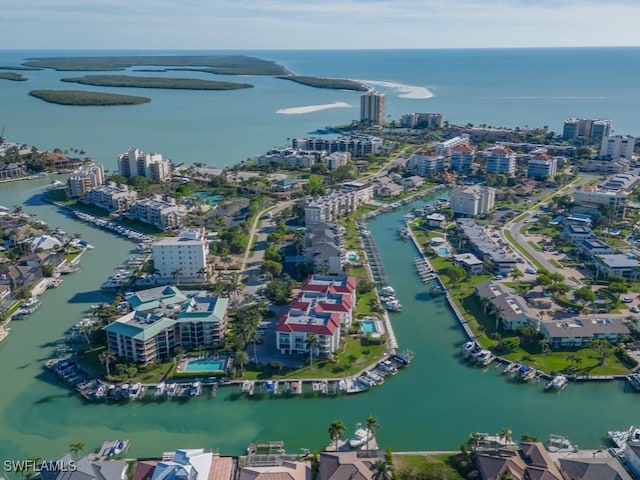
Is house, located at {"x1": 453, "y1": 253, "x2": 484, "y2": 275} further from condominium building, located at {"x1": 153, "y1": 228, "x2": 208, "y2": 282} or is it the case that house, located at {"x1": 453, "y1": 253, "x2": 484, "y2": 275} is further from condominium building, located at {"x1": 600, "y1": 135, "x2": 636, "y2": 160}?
condominium building, located at {"x1": 600, "y1": 135, "x2": 636, "y2": 160}

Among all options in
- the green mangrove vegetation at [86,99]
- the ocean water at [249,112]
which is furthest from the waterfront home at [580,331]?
the green mangrove vegetation at [86,99]

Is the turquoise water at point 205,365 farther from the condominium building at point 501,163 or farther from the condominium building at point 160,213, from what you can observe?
the condominium building at point 501,163

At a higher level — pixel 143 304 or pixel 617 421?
pixel 143 304

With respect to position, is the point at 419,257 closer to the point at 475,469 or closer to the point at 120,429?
the point at 475,469

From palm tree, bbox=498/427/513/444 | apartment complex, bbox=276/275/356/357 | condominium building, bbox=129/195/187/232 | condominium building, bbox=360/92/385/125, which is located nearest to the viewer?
palm tree, bbox=498/427/513/444

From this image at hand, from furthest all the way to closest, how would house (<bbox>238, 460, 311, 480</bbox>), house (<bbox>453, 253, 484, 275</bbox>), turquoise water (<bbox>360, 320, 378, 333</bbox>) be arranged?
house (<bbox>453, 253, 484, 275</bbox>), turquoise water (<bbox>360, 320, 378, 333</bbox>), house (<bbox>238, 460, 311, 480</bbox>)

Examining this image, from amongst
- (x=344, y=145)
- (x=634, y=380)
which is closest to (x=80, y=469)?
(x=634, y=380)

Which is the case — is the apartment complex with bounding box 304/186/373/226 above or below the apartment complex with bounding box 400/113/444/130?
below

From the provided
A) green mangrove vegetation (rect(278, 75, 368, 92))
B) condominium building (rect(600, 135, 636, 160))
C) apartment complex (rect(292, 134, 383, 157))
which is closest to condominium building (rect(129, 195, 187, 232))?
apartment complex (rect(292, 134, 383, 157))

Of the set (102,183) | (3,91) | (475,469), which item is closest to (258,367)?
(475,469)
